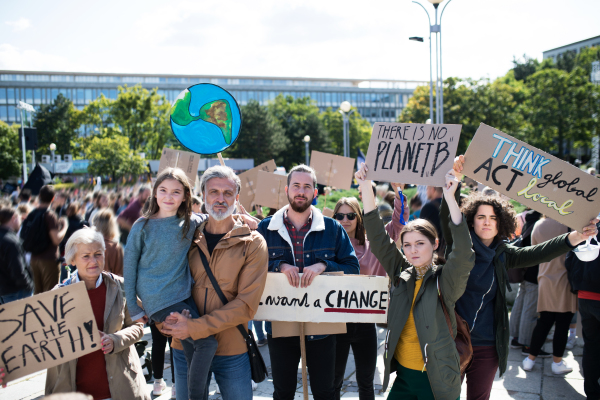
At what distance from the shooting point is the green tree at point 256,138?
171 ft

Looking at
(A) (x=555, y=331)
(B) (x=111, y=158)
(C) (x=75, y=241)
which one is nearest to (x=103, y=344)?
(C) (x=75, y=241)

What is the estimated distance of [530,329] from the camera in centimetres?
539

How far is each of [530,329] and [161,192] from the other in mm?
4746

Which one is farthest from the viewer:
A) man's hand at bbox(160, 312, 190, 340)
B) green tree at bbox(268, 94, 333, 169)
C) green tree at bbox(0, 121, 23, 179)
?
green tree at bbox(268, 94, 333, 169)

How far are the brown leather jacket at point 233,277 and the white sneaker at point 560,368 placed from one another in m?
3.67

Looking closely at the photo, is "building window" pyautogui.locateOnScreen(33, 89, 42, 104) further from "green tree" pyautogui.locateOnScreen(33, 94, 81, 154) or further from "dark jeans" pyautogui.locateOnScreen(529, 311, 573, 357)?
"dark jeans" pyautogui.locateOnScreen(529, 311, 573, 357)

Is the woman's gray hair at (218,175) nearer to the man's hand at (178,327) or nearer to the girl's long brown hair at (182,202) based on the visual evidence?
the girl's long brown hair at (182,202)

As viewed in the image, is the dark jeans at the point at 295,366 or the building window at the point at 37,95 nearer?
the dark jeans at the point at 295,366

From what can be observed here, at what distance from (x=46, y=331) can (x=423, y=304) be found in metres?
2.26

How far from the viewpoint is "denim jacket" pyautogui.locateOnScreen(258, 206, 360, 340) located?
3212 millimetres

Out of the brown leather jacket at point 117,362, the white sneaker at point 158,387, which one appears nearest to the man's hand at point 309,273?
the brown leather jacket at point 117,362

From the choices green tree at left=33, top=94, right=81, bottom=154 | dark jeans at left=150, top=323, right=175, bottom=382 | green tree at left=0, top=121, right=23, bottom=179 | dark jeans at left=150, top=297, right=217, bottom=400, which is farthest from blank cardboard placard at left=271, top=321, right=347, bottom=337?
green tree at left=33, top=94, right=81, bottom=154

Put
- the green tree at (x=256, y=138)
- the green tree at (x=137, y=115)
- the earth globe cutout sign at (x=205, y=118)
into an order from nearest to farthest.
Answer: the earth globe cutout sign at (x=205, y=118)
the green tree at (x=137, y=115)
the green tree at (x=256, y=138)

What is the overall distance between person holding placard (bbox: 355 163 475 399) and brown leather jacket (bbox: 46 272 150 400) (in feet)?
5.28
